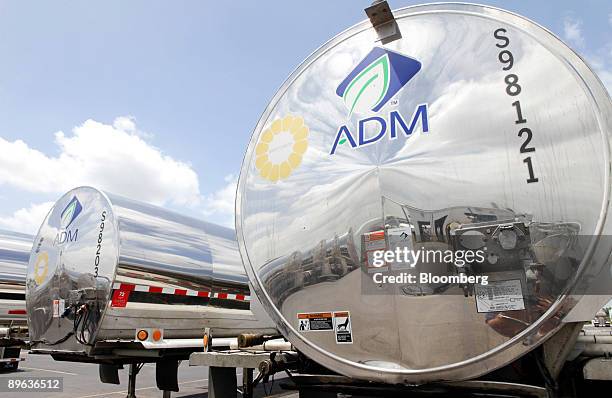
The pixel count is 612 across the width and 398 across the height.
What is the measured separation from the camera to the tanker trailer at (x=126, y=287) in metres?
4.72

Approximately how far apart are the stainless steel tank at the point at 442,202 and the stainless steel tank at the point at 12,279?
22.6 ft

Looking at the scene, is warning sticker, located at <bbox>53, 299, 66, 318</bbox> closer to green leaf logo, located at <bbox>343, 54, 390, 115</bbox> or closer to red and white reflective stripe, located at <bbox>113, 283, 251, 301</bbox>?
red and white reflective stripe, located at <bbox>113, 283, 251, 301</bbox>

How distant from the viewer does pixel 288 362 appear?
2.65 metres

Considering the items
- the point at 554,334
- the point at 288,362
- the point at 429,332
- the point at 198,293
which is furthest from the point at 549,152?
the point at 198,293

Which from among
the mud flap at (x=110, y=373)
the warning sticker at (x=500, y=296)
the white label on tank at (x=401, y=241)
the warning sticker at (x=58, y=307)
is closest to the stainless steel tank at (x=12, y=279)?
the warning sticker at (x=58, y=307)

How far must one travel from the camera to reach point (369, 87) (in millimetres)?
2494

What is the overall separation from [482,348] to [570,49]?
1.37 metres

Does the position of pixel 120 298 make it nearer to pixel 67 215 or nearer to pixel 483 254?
pixel 67 215

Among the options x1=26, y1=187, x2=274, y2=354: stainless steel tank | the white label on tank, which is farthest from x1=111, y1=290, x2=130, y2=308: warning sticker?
the white label on tank

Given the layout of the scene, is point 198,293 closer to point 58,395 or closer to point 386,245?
point 386,245

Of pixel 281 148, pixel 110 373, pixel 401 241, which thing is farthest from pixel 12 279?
pixel 401 241

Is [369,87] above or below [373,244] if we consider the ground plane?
above

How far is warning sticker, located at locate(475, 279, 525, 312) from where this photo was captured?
2000 mm

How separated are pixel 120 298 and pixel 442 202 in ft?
11.9
